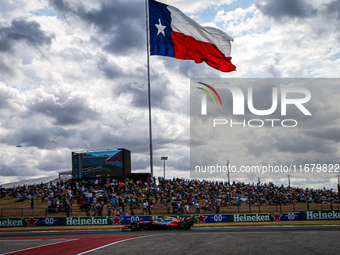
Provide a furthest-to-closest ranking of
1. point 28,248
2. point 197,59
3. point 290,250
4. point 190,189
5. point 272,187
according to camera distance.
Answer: point 272,187 < point 190,189 < point 197,59 < point 28,248 < point 290,250

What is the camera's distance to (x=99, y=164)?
49688mm

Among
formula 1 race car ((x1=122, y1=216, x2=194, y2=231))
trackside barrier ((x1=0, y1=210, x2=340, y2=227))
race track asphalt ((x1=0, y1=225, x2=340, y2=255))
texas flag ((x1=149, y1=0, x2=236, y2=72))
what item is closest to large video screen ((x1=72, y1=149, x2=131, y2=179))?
trackside barrier ((x1=0, y1=210, x2=340, y2=227))

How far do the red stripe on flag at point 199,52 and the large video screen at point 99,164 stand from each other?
23.8 meters

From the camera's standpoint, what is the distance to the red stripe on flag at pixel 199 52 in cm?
2922

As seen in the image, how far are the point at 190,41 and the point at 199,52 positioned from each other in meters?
1.15

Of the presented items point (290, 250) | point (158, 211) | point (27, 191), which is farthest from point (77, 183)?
point (290, 250)

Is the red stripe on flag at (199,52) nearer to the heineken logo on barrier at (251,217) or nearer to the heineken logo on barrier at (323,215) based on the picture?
the heineken logo on barrier at (251,217)

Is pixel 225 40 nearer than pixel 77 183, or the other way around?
pixel 225 40

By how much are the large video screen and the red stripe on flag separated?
23.8 metres

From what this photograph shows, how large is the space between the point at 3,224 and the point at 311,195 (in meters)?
35.6

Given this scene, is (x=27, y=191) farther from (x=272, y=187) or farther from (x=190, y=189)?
(x=272, y=187)

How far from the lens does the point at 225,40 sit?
1166 inches

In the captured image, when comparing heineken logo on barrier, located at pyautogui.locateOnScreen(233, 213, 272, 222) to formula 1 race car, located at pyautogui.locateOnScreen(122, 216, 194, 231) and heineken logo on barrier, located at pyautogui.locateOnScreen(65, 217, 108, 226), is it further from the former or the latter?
heineken logo on barrier, located at pyautogui.locateOnScreen(65, 217, 108, 226)

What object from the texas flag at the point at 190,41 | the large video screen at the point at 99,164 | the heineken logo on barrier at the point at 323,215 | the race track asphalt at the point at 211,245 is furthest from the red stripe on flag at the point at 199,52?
the large video screen at the point at 99,164
